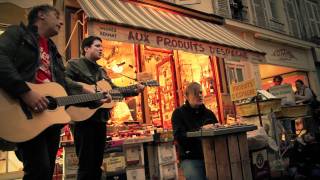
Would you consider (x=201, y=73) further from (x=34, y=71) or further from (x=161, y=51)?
(x=34, y=71)

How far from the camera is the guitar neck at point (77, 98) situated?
2633 mm

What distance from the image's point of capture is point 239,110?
6438 millimetres

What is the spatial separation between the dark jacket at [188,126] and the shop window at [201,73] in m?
5.62

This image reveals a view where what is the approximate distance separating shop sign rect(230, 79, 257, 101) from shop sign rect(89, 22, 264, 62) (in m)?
1.08

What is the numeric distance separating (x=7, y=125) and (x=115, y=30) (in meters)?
3.26

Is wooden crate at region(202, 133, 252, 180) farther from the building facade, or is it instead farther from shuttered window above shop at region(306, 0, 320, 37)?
shuttered window above shop at region(306, 0, 320, 37)

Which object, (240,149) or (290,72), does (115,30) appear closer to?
(240,149)

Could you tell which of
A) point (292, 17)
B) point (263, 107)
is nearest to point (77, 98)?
point (263, 107)

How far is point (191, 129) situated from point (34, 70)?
1.95 metres

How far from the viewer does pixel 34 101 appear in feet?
7.26

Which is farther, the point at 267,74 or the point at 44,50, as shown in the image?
the point at 267,74

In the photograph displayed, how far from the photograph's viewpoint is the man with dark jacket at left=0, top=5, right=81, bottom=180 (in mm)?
2148

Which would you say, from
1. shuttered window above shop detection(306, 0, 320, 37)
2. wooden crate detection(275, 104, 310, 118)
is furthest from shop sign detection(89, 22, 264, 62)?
shuttered window above shop detection(306, 0, 320, 37)

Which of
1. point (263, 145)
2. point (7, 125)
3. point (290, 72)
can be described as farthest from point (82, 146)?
point (290, 72)
